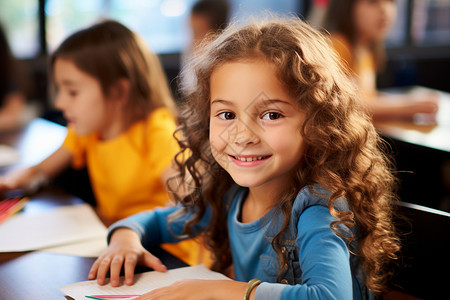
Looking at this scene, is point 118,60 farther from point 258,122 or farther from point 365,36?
point 365,36

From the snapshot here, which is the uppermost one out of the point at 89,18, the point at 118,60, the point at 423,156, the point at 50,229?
the point at 118,60

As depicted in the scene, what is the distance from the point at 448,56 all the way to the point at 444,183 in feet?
9.37

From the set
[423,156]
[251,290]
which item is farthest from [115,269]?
[423,156]

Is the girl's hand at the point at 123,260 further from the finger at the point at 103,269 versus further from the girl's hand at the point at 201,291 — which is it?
the girl's hand at the point at 201,291

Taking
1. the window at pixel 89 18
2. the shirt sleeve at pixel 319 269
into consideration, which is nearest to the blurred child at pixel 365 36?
the window at pixel 89 18

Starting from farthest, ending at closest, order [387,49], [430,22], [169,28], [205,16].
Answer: [430,22] < [387,49] < [169,28] < [205,16]

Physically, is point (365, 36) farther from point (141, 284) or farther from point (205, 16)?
point (141, 284)

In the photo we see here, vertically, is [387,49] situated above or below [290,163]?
below

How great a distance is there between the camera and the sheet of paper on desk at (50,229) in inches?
46.7

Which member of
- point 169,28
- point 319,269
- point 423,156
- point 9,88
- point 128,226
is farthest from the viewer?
point 169,28

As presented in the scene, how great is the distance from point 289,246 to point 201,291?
199 mm

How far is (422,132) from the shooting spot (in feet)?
7.30

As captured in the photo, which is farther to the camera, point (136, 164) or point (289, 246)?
point (136, 164)

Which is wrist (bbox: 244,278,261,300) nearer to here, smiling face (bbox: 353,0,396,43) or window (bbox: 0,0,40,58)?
smiling face (bbox: 353,0,396,43)
